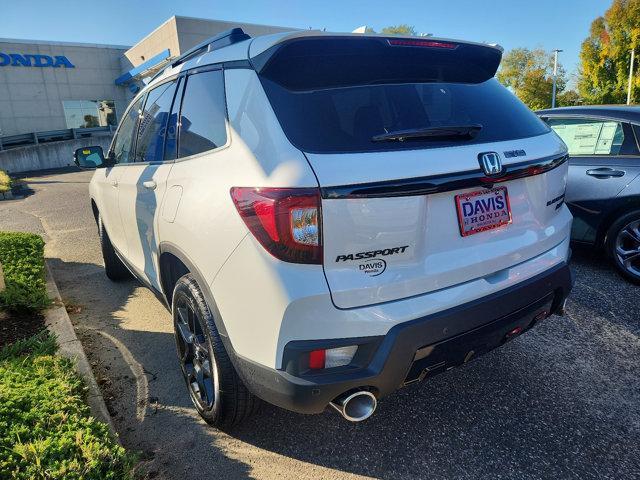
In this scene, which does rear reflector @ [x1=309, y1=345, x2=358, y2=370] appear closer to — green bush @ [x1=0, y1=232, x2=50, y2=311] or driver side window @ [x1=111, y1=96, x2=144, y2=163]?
driver side window @ [x1=111, y1=96, x2=144, y2=163]

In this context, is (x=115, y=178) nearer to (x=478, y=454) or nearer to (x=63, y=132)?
(x=478, y=454)

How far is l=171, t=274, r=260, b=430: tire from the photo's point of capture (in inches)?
83.0

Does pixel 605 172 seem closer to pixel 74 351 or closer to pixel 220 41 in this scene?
pixel 220 41

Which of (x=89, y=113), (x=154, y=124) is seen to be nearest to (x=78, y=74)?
(x=89, y=113)

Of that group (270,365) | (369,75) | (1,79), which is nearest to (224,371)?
(270,365)

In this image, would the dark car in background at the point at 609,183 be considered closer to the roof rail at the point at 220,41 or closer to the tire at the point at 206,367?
the roof rail at the point at 220,41

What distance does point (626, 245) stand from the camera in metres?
4.22

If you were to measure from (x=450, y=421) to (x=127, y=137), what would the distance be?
126 inches

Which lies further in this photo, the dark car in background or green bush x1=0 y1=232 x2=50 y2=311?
the dark car in background

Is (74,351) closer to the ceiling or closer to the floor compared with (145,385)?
closer to the ceiling

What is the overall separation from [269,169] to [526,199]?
1.21 metres

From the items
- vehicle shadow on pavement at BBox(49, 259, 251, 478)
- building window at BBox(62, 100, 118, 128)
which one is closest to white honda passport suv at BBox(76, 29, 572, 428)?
vehicle shadow on pavement at BBox(49, 259, 251, 478)

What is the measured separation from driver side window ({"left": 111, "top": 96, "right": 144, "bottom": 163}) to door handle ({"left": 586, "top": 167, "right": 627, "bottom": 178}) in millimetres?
4002

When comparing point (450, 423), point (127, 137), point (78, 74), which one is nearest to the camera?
point (450, 423)
